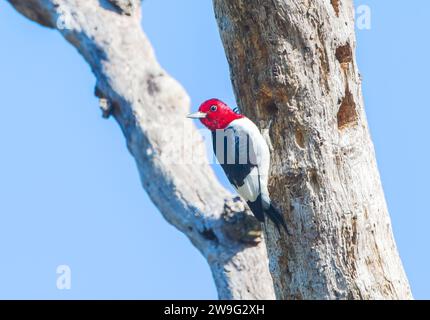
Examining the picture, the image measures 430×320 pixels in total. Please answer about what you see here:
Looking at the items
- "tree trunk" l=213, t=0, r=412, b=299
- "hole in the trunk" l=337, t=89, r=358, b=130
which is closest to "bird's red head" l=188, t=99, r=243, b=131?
"tree trunk" l=213, t=0, r=412, b=299

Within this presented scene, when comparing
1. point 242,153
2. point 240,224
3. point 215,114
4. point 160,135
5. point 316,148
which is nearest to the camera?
point 316,148

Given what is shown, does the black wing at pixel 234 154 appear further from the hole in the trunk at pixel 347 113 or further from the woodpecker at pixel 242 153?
the hole in the trunk at pixel 347 113

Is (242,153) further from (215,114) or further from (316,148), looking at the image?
(316,148)

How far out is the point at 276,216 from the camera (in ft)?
16.9

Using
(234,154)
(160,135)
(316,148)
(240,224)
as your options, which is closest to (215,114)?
(234,154)

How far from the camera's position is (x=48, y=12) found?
8641 mm

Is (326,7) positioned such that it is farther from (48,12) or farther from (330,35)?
(48,12)

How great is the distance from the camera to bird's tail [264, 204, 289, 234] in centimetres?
514

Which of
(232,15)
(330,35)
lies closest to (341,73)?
(330,35)

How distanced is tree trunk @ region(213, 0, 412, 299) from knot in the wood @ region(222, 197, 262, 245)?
1721mm

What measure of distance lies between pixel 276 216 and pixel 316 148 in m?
0.46

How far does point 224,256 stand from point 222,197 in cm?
53

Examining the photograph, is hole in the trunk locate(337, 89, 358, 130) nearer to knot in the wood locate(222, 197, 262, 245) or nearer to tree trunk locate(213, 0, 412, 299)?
tree trunk locate(213, 0, 412, 299)
